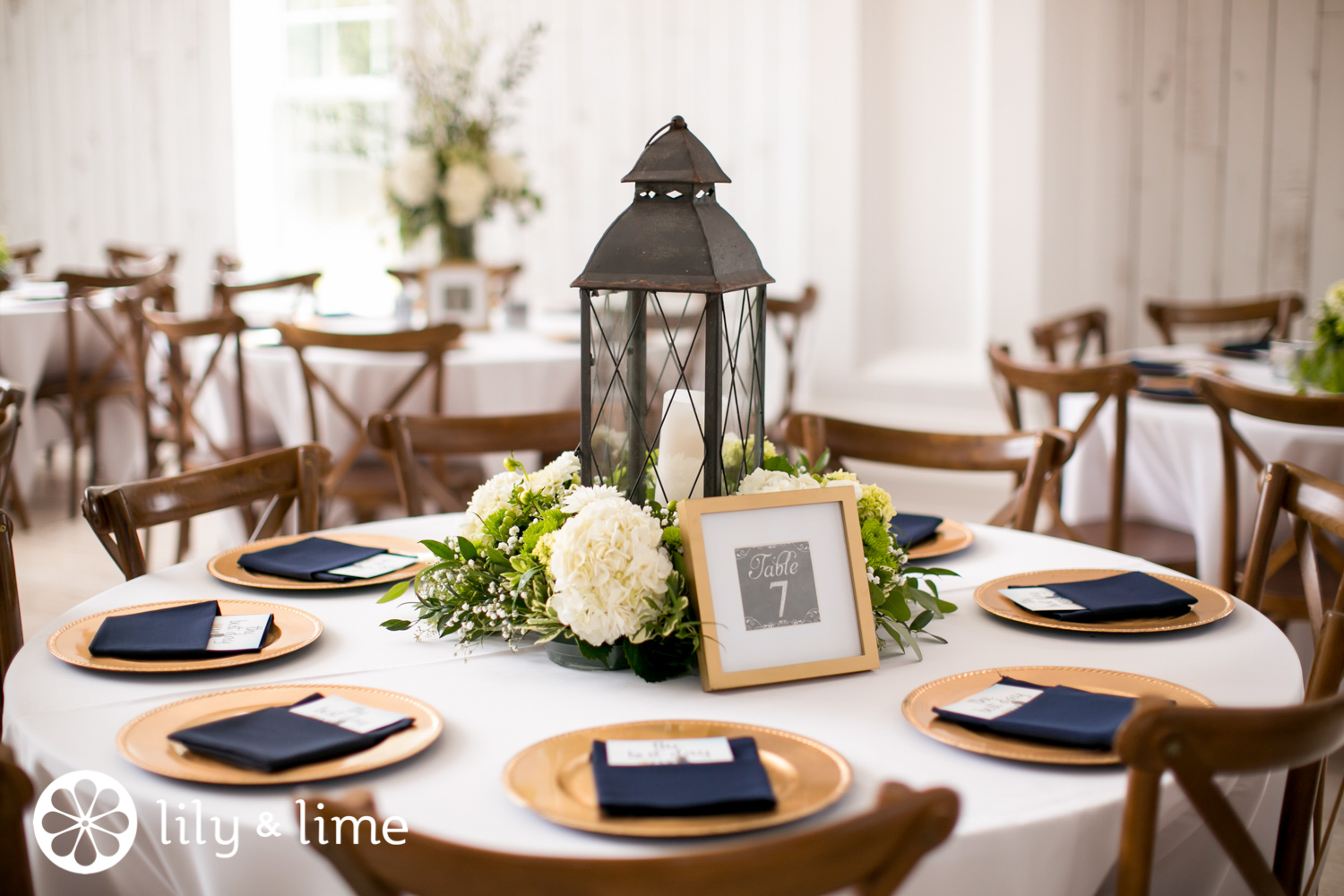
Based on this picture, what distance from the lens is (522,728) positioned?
3.72 ft

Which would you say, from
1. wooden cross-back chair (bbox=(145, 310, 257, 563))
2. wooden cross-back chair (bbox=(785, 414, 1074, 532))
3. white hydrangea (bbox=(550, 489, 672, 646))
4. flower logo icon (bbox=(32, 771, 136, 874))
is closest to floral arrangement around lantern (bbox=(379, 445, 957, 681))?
white hydrangea (bbox=(550, 489, 672, 646))

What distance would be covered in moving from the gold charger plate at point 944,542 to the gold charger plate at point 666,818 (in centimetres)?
69

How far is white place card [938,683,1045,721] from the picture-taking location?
3.67 ft

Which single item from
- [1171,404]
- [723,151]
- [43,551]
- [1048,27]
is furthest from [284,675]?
[723,151]

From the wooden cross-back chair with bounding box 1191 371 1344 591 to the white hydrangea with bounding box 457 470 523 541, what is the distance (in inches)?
60.0

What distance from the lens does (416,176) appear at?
381 centimetres

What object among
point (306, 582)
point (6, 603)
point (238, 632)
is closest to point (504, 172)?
point (306, 582)

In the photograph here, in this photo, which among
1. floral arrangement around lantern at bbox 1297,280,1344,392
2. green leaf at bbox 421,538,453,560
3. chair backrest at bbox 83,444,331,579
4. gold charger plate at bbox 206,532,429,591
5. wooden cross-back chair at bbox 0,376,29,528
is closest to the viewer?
green leaf at bbox 421,538,453,560

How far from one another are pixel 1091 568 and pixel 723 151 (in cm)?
439

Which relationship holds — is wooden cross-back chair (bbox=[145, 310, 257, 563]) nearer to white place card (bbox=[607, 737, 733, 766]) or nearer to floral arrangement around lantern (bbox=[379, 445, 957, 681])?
floral arrangement around lantern (bbox=[379, 445, 957, 681])

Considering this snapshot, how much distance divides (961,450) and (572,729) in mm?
1271

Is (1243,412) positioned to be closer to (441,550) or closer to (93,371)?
(441,550)

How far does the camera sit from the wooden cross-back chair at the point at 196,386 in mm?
3457

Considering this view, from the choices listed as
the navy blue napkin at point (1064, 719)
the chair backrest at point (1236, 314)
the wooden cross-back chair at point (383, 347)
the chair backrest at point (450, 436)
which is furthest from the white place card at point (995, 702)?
the chair backrest at point (1236, 314)
